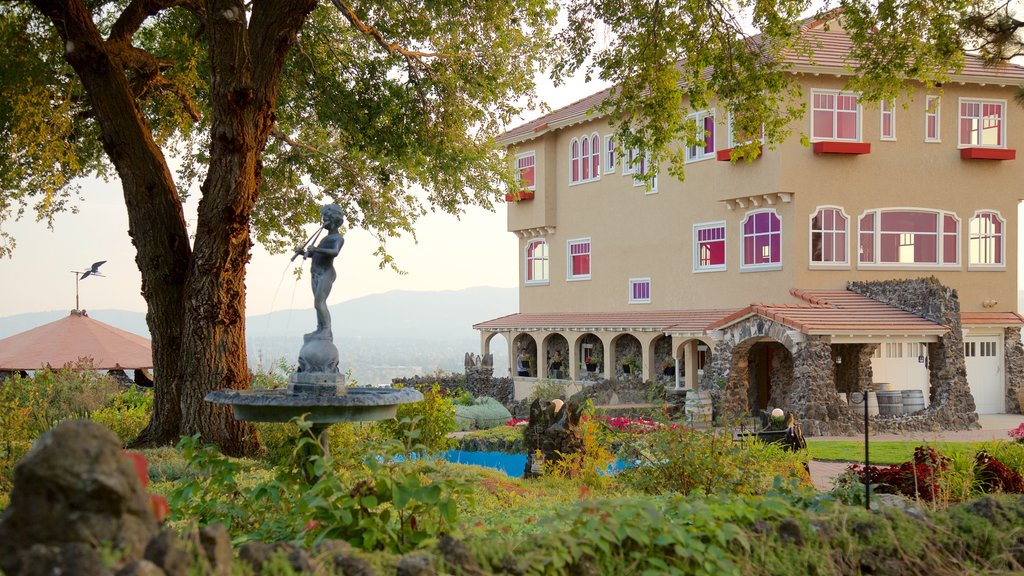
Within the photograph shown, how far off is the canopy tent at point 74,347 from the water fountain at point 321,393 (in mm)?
14320

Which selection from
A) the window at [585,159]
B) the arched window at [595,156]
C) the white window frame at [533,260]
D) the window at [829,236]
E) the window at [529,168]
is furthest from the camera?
the white window frame at [533,260]

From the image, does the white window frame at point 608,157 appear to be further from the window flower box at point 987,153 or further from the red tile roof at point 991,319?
the red tile roof at point 991,319

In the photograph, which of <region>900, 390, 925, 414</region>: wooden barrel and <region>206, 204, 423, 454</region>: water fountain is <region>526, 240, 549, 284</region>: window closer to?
<region>900, 390, 925, 414</region>: wooden barrel

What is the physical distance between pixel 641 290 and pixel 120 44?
19.3 meters

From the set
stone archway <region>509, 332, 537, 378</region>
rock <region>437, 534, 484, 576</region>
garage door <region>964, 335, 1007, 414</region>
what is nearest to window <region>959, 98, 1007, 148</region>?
garage door <region>964, 335, 1007, 414</region>

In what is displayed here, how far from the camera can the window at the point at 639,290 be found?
29500mm

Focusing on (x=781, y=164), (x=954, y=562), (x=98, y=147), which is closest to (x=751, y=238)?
(x=781, y=164)

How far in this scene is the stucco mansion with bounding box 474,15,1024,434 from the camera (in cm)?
2248

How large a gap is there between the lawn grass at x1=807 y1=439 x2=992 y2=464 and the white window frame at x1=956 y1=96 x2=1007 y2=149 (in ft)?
35.4

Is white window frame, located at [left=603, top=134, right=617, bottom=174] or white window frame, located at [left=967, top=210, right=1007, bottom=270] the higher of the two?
white window frame, located at [left=603, top=134, right=617, bottom=174]

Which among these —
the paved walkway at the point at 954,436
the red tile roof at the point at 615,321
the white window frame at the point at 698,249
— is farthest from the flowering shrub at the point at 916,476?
the white window frame at the point at 698,249

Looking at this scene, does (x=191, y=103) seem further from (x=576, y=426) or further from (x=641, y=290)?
(x=641, y=290)

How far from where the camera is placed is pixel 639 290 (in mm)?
29891

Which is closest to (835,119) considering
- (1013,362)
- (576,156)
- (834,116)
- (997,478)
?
(834,116)
